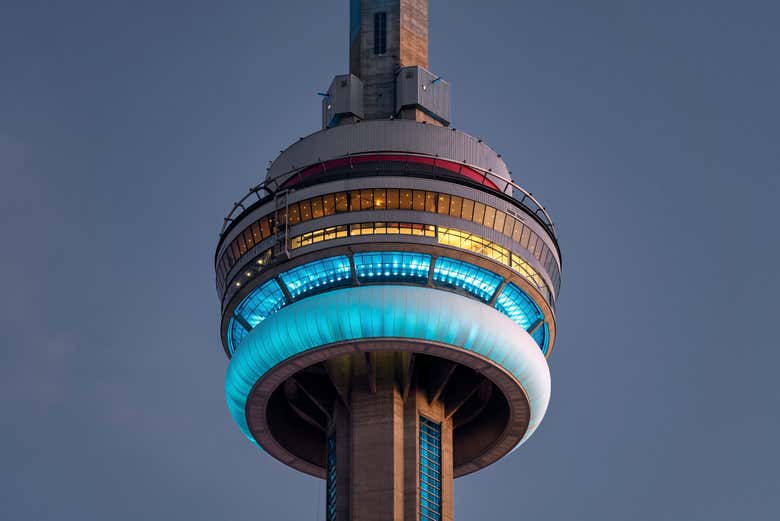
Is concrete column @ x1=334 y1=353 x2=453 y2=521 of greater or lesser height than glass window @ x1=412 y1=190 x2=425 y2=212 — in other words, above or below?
below

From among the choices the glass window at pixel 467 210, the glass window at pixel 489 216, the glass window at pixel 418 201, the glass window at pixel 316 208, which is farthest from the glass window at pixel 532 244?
the glass window at pixel 316 208

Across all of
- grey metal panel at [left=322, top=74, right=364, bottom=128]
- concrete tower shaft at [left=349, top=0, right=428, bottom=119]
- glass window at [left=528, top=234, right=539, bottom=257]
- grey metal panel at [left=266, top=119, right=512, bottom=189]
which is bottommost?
glass window at [left=528, top=234, right=539, bottom=257]

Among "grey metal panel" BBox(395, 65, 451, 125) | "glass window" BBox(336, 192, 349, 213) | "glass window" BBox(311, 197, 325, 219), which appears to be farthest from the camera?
"grey metal panel" BBox(395, 65, 451, 125)

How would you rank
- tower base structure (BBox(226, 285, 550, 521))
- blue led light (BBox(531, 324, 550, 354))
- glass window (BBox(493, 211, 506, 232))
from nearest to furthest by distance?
1. tower base structure (BBox(226, 285, 550, 521))
2. glass window (BBox(493, 211, 506, 232))
3. blue led light (BBox(531, 324, 550, 354))

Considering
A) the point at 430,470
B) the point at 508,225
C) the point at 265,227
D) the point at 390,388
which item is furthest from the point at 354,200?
the point at 430,470

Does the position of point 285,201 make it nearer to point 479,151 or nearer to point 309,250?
point 309,250

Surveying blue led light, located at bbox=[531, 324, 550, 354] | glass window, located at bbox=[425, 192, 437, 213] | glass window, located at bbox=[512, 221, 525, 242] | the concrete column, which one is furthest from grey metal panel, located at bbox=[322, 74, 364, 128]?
blue led light, located at bbox=[531, 324, 550, 354]

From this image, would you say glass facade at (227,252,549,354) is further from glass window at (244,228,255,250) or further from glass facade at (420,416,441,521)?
glass facade at (420,416,441,521)

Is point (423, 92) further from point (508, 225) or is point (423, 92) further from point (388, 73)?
point (508, 225)
